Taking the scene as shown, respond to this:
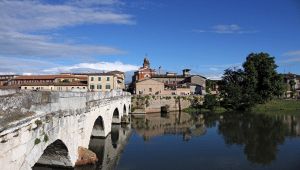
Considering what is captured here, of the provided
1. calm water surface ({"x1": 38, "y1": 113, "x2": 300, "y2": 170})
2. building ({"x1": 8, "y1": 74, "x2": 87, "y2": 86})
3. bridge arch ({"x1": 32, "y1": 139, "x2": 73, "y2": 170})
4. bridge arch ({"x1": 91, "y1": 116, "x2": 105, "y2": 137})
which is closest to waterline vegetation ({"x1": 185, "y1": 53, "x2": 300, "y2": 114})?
calm water surface ({"x1": 38, "y1": 113, "x2": 300, "y2": 170})

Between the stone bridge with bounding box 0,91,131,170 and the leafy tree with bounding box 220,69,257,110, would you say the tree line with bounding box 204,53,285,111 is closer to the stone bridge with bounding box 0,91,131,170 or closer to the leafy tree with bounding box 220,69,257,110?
the leafy tree with bounding box 220,69,257,110

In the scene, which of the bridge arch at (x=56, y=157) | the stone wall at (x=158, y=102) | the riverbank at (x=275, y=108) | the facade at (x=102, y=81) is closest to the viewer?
the bridge arch at (x=56, y=157)

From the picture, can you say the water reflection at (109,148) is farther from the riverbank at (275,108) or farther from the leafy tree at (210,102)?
the riverbank at (275,108)

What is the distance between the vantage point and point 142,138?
37.9m

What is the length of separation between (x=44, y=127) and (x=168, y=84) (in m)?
78.8

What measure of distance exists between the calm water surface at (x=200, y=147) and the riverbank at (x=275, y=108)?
21.4 meters

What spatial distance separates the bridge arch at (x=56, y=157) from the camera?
62.8ft

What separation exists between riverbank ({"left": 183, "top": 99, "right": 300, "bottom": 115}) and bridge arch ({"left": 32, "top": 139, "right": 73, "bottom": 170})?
174ft

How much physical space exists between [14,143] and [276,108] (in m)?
72.1

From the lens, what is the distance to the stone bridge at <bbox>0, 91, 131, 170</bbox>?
1111cm

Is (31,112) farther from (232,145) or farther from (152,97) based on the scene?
(152,97)

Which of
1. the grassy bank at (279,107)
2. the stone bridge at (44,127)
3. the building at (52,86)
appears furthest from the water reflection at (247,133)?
the building at (52,86)

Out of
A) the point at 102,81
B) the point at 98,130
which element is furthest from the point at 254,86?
the point at 98,130

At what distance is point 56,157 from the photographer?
2003 centimetres
